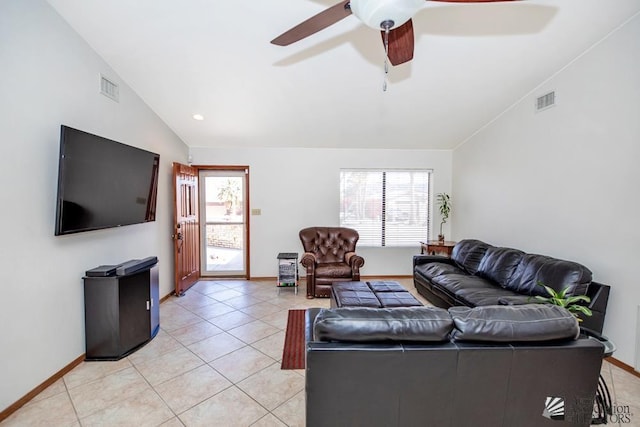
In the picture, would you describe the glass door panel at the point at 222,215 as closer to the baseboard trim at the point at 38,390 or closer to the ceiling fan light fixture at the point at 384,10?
the baseboard trim at the point at 38,390

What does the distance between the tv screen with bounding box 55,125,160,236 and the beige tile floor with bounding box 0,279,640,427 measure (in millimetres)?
1260

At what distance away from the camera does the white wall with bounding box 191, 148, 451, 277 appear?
5293mm

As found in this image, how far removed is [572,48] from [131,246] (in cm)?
520

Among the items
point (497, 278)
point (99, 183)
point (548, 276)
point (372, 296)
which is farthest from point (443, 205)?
point (99, 183)

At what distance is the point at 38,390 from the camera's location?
226cm

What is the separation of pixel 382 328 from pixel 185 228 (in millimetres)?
3957

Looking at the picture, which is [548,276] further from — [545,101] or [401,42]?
[401,42]

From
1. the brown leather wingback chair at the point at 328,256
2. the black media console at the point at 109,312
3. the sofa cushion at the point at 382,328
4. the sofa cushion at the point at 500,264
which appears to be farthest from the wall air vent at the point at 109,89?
the sofa cushion at the point at 500,264

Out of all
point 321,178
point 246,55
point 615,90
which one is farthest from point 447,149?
point 246,55

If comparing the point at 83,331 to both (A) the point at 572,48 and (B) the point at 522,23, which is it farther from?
(A) the point at 572,48

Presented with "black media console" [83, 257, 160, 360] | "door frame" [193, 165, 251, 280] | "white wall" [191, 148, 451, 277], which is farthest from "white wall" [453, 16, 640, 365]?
"black media console" [83, 257, 160, 360]

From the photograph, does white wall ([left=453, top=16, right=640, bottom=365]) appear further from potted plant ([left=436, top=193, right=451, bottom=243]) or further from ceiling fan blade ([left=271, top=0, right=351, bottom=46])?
ceiling fan blade ([left=271, top=0, right=351, bottom=46])

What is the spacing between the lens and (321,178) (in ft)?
17.6

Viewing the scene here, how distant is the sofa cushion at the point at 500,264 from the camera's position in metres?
3.40
